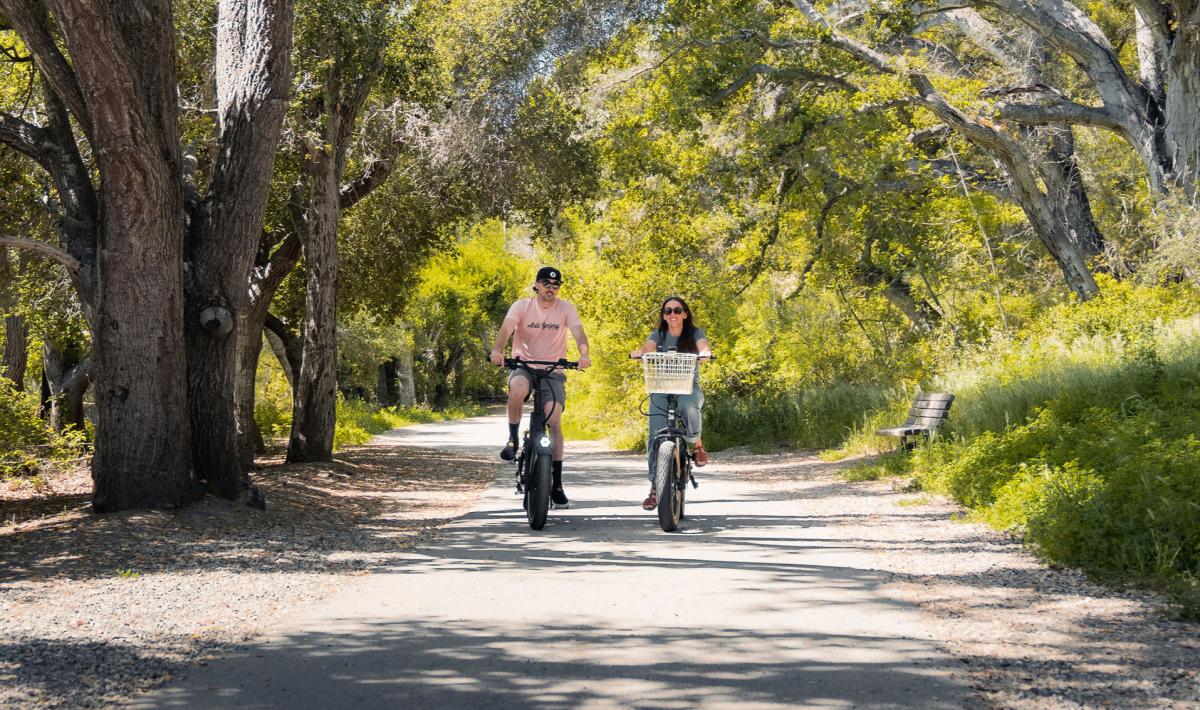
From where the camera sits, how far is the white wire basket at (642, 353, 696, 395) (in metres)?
9.13

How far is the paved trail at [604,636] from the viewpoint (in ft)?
14.6

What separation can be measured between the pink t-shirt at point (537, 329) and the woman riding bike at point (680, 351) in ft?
2.29

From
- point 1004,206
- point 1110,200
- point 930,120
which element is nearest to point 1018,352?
point 930,120

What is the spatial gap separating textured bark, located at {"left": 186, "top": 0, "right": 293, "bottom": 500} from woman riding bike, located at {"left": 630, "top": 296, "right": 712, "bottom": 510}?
3.99 m

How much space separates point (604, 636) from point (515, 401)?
4.32 meters

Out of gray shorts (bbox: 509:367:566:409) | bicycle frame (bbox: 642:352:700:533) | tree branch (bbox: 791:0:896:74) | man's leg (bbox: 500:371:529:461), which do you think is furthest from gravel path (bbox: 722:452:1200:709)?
tree branch (bbox: 791:0:896:74)

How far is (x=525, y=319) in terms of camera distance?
974 cm

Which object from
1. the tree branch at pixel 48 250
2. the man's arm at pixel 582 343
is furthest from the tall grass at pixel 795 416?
the tree branch at pixel 48 250

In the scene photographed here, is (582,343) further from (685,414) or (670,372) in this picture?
(685,414)

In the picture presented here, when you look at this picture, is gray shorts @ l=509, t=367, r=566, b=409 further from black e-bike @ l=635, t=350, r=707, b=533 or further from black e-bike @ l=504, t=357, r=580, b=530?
black e-bike @ l=635, t=350, r=707, b=533

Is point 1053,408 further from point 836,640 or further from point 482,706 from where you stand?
point 482,706

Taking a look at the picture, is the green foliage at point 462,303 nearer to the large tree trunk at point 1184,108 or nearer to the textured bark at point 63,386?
the textured bark at point 63,386

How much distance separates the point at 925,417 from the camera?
13961 millimetres

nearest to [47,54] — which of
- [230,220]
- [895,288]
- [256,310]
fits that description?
[230,220]
